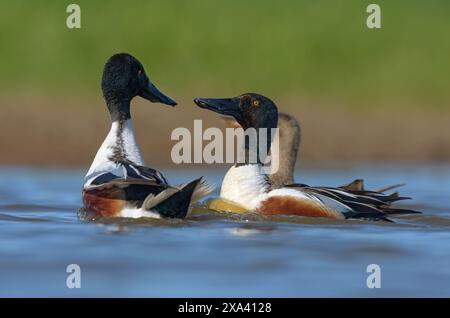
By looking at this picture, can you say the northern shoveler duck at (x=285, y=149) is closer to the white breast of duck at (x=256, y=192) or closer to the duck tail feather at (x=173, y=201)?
the white breast of duck at (x=256, y=192)

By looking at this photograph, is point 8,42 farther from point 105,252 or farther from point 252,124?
point 105,252

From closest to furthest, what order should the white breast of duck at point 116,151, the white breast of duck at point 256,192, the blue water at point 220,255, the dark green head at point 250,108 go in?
the blue water at point 220,255
the white breast of duck at point 116,151
the white breast of duck at point 256,192
the dark green head at point 250,108

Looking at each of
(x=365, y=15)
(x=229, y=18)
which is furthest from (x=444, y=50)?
(x=229, y=18)

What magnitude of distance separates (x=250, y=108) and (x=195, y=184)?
56.7 inches

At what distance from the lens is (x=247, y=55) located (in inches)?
655

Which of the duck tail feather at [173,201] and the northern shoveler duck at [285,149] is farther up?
the northern shoveler duck at [285,149]

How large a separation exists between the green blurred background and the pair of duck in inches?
217

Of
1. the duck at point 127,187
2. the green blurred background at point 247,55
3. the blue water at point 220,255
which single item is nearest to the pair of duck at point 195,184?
the duck at point 127,187

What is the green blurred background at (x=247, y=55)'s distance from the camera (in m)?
16.0

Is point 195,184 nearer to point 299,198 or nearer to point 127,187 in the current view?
point 127,187

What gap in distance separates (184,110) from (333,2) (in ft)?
11.8

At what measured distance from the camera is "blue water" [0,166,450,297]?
683 centimetres

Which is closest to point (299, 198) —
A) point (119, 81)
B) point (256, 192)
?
point (256, 192)

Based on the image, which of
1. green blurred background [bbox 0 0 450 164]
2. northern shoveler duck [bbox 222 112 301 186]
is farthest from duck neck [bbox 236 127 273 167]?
green blurred background [bbox 0 0 450 164]
